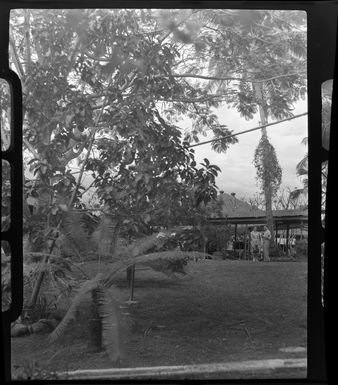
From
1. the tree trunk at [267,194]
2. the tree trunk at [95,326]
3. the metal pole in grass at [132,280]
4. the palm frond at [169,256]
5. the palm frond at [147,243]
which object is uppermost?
the tree trunk at [267,194]

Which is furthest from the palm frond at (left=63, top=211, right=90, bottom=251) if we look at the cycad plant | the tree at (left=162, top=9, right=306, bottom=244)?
the tree at (left=162, top=9, right=306, bottom=244)

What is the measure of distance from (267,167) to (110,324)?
3.73ft

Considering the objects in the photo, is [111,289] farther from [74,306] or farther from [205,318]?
[205,318]

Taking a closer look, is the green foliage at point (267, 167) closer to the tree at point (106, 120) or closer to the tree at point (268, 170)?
the tree at point (268, 170)

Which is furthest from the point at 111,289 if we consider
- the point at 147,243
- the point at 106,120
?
the point at 106,120

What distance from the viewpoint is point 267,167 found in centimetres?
256

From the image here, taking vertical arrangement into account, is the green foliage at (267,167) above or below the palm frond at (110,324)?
above

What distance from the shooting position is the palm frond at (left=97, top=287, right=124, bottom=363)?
2.49m

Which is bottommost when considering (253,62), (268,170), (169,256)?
(169,256)

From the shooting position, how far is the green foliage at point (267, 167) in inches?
100

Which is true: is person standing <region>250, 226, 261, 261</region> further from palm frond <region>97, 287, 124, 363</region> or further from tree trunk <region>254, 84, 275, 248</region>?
palm frond <region>97, 287, 124, 363</region>

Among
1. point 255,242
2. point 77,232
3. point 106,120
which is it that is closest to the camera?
point 255,242

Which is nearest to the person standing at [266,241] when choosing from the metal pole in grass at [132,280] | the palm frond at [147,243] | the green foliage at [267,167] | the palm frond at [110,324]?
the green foliage at [267,167]

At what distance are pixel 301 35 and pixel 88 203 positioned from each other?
139cm
